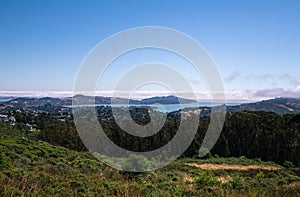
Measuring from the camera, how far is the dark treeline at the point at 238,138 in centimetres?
4519

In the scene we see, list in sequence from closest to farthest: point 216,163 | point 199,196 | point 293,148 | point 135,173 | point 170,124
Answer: point 199,196
point 135,173
point 216,163
point 293,148
point 170,124

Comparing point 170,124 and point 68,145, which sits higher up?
point 170,124

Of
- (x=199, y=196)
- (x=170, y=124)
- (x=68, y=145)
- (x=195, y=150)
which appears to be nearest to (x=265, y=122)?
(x=195, y=150)

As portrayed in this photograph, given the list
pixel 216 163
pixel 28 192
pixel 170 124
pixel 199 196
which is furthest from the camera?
pixel 170 124

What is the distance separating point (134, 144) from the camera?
4978 cm

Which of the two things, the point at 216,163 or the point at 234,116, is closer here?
the point at 216,163

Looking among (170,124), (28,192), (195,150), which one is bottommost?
(195,150)

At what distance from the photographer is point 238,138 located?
1993 inches

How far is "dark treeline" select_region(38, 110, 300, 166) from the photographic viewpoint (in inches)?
1779

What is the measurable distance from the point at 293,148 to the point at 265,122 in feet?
22.7

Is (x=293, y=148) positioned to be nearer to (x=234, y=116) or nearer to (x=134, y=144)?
(x=234, y=116)

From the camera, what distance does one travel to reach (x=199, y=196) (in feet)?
20.7

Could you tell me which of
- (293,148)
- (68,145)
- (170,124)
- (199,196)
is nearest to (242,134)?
(293,148)

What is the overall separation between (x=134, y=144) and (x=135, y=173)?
36103 millimetres
